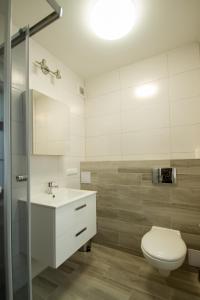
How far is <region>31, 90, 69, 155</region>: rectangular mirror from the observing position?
1.70m

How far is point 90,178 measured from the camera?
2275 millimetres

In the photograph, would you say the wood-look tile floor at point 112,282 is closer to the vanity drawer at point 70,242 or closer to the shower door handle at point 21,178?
the vanity drawer at point 70,242

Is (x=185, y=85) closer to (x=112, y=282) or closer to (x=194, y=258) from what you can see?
(x=194, y=258)

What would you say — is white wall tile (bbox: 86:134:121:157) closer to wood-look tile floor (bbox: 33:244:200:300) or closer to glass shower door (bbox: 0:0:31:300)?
wood-look tile floor (bbox: 33:244:200:300)

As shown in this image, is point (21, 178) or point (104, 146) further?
point (104, 146)

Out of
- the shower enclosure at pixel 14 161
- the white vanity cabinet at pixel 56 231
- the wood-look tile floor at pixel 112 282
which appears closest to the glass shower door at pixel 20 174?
the shower enclosure at pixel 14 161

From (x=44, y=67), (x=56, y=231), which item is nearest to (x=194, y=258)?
(x=56, y=231)

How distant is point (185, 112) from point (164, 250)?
4.56 ft

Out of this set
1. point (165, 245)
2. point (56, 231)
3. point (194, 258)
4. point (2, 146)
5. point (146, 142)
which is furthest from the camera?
point (146, 142)

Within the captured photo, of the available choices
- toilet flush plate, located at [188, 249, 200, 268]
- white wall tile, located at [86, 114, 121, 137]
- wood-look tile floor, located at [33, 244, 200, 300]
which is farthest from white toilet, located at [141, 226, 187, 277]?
white wall tile, located at [86, 114, 121, 137]

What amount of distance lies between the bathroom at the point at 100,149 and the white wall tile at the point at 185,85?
0.01m

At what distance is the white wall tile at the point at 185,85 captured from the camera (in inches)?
70.2

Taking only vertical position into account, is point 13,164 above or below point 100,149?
below

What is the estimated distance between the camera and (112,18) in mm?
1403
